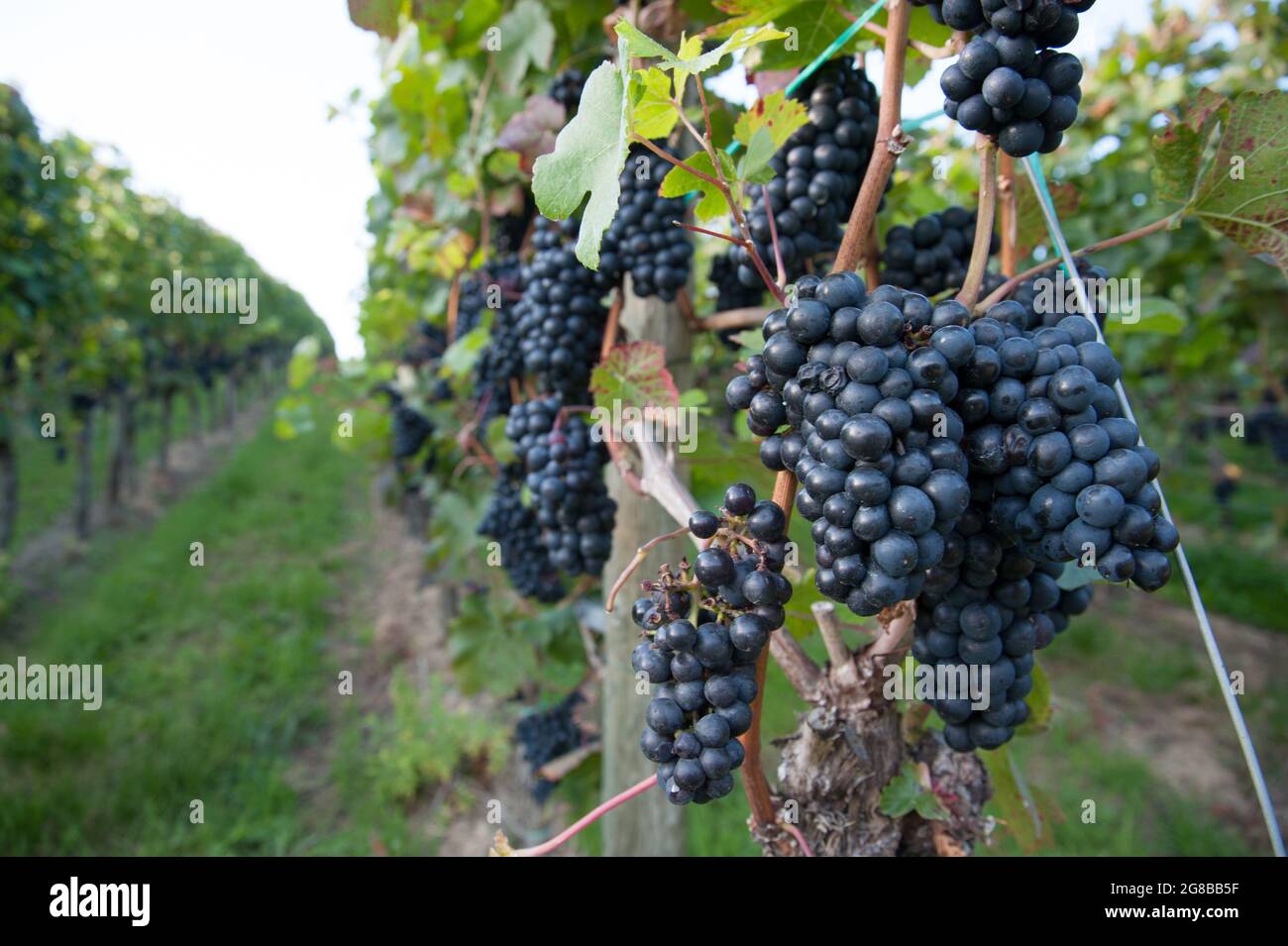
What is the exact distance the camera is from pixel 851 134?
3.71 feet

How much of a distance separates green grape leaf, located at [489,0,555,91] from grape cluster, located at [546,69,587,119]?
10cm

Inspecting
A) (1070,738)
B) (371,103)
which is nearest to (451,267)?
(371,103)

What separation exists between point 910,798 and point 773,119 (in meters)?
0.98

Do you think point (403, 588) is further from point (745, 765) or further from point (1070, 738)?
point (745, 765)

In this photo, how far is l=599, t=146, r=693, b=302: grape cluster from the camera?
140 cm

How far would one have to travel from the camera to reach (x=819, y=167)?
114cm

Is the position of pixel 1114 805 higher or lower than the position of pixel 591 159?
lower

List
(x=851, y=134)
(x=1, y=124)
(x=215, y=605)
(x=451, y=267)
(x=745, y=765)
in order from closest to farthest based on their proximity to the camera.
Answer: (x=745, y=765) → (x=851, y=134) → (x=451, y=267) → (x=1, y=124) → (x=215, y=605)

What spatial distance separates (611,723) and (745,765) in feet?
3.76

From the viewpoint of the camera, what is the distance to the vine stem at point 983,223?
836 mm

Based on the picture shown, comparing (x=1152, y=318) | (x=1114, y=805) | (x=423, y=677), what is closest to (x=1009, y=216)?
(x=1152, y=318)

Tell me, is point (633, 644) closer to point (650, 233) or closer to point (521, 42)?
point (650, 233)

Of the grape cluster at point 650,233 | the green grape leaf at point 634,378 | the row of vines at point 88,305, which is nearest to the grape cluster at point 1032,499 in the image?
the green grape leaf at point 634,378
